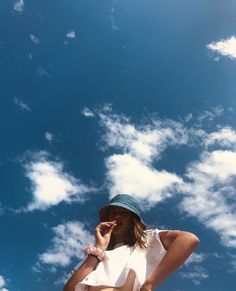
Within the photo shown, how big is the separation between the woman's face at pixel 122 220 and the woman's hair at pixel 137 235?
49 millimetres

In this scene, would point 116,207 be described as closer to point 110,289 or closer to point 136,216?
point 136,216

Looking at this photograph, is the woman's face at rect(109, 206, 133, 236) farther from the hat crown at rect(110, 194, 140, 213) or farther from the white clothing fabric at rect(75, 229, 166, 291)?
the white clothing fabric at rect(75, 229, 166, 291)

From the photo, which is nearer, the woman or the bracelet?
the woman

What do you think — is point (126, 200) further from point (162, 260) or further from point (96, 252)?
point (162, 260)

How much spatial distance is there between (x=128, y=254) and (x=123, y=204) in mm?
694

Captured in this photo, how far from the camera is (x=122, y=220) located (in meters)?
6.11

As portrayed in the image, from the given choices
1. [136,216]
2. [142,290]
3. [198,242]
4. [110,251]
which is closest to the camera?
[142,290]

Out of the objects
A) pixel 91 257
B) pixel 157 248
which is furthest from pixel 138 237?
pixel 91 257

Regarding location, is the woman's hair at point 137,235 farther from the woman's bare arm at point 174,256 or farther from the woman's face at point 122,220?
the woman's bare arm at point 174,256

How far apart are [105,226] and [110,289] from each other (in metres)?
0.87

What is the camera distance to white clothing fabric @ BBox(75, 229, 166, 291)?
5.22m

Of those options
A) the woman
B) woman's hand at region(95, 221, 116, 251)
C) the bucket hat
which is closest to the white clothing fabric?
the woman

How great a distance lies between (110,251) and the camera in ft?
18.6

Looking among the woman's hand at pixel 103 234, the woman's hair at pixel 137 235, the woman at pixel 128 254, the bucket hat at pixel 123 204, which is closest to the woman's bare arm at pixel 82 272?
the woman at pixel 128 254
